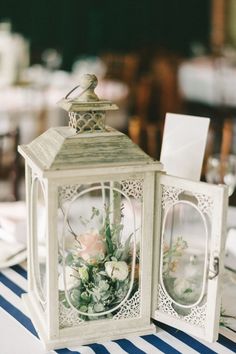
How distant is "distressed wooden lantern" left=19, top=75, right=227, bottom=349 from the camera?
1.10m

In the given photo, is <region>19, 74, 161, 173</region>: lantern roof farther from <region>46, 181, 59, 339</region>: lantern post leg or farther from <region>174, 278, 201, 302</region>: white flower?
<region>174, 278, 201, 302</region>: white flower

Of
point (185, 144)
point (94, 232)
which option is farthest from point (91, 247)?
point (185, 144)

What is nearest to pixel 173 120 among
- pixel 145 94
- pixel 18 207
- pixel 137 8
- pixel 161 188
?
pixel 161 188

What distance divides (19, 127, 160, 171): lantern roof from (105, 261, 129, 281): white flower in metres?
0.18

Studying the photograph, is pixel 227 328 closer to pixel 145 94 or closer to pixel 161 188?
pixel 161 188

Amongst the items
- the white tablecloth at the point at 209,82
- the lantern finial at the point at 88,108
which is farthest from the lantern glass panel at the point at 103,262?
the white tablecloth at the point at 209,82

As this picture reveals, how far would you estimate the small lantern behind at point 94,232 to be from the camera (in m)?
1.10

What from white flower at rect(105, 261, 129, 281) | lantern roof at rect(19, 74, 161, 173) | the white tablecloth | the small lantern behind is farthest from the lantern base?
the white tablecloth

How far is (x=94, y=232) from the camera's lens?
45.6 inches

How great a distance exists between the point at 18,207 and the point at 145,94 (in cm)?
375

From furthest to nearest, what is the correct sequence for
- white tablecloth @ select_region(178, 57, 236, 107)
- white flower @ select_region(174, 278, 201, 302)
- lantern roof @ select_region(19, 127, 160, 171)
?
1. white tablecloth @ select_region(178, 57, 236, 107)
2. white flower @ select_region(174, 278, 201, 302)
3. lantern roof @ select_region(19, 127, 160, 171)

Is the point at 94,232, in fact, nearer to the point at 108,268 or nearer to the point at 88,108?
the point at 108,268

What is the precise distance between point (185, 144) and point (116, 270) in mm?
314

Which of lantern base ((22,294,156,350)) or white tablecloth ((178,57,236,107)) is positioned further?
white tablecloth ((178,57,236,107))
